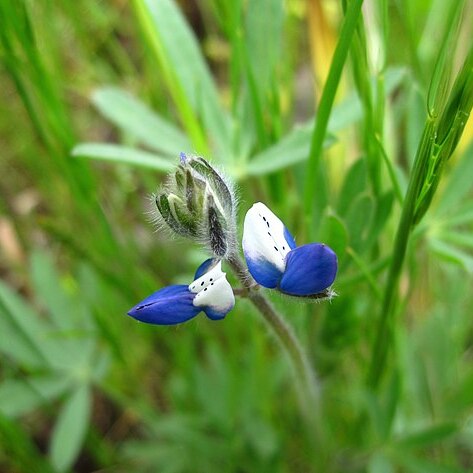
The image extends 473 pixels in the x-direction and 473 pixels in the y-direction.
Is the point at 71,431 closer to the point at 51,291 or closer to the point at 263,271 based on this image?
the point at 51,291

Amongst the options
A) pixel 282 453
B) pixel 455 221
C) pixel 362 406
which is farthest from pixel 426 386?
pixel 455 221

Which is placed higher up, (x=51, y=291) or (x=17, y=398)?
(x=51, y=291)

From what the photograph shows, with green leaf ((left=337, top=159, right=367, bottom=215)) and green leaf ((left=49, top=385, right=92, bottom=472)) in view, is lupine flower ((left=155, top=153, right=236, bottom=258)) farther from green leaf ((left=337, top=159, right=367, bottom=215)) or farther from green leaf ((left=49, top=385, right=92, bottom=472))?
green leaf ((left=49, top=385, right=92, bottom=472))

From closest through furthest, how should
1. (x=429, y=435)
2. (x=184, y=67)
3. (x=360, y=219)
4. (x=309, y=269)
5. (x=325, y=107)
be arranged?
(x=309, y=269) < (x=325, y=107) < (x=360, y=219) < (x=429, y=435) < (x=184, y=67)

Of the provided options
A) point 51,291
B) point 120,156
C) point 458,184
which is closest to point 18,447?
point 51,291

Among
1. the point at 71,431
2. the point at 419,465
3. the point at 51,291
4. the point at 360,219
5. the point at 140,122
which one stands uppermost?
the point at 140,122

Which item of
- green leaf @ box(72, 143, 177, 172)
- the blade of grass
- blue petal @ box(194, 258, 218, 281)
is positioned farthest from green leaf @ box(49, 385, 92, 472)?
blue petal @ box(194, 258, 218, 281)

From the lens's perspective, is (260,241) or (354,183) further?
(354,183)
